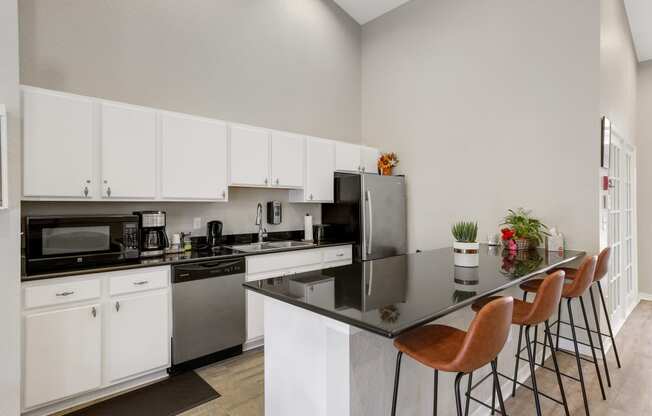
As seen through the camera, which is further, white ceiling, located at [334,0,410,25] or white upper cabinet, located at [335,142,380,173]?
white ceiling, located at [334,0,410,25]

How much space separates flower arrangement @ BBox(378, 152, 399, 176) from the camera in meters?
4.61

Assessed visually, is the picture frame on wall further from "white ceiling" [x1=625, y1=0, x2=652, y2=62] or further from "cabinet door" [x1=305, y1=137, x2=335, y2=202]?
"cabinet door" [x1=305, y1=137, x2=335, y2=202]

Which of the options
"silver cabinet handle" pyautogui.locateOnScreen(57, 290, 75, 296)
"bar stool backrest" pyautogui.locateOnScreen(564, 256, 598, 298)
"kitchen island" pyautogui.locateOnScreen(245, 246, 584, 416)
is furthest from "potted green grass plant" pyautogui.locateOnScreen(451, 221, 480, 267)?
"silver cabinet handle" pyautogui.locateOnScreen(57, 290, 75, 296)

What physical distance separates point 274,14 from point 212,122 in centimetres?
185

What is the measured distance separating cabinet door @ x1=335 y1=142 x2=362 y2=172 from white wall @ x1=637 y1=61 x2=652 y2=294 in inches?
156

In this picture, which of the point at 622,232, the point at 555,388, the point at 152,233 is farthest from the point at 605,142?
the point at 152,233

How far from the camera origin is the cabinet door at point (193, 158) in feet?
9.59

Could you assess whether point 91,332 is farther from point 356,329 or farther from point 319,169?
point 319,169

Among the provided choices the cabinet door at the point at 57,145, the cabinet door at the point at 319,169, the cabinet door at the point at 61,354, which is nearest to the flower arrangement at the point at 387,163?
the cabinet door at the point at 319,169

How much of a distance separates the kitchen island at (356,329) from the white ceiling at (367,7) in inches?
159

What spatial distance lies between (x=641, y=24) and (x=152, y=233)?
5906 mm

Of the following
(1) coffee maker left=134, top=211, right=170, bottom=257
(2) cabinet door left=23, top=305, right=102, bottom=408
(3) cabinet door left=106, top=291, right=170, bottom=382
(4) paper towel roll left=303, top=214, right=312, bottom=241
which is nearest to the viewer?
(2) cabinet door left=23, top=305, right=102, bottom=408

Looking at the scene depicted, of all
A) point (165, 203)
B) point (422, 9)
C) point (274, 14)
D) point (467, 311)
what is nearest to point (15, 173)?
A: point (165, 203)

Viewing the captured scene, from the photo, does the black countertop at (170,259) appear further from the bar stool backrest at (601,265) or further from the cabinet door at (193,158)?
the bar stool backrest at (601,265)
